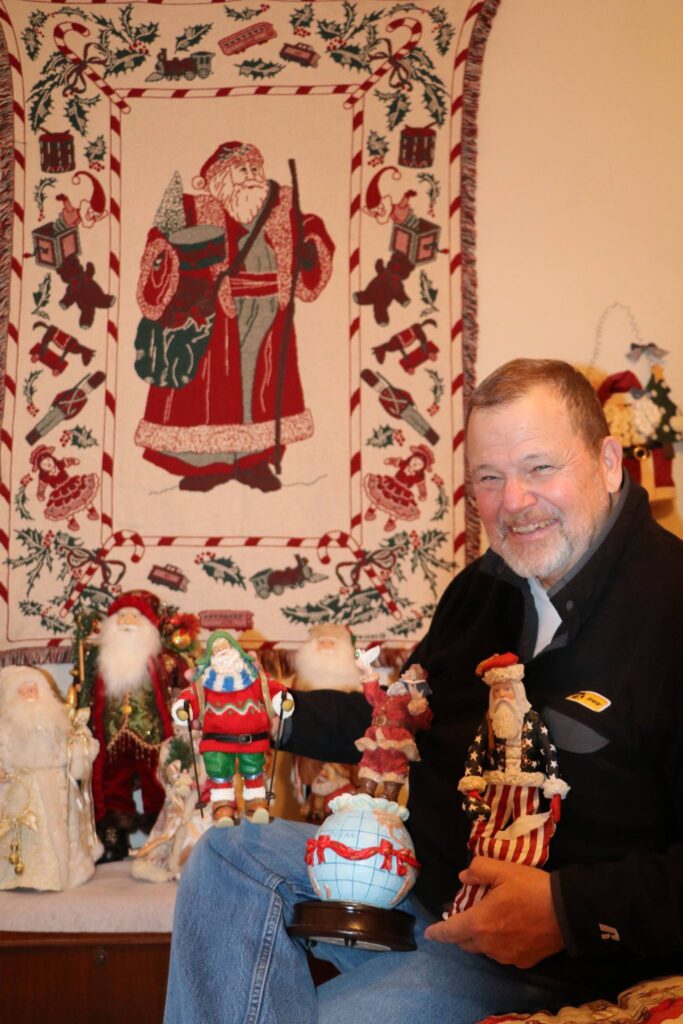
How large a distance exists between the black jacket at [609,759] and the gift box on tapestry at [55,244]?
2.02 meters

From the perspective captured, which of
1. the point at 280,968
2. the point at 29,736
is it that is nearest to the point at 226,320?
the point at 29,736

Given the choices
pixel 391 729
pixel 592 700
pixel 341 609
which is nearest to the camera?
pixel 592 700

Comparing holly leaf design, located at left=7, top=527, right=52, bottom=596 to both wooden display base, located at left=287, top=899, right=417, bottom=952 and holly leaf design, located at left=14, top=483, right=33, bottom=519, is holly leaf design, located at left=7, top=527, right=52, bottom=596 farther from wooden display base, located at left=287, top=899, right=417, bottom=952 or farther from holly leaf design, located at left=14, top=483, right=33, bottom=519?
wooden display base, located at left=287, top=899, right=417, bottom=952

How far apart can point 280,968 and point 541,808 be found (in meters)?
0.42

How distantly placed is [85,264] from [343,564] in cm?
116

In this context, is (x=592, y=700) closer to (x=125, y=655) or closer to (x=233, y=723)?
(x=233, y=723)

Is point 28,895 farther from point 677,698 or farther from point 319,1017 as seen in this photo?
point 677,698

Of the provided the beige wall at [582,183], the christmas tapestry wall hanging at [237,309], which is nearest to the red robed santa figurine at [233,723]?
the christmas tapestry wall hanging at [237,309]

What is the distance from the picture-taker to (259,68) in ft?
10.5

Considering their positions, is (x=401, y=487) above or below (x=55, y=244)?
below

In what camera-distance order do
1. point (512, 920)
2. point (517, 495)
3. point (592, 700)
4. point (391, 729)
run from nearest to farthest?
1. point (512, 920)
2. point (592, 700)
3. point (517, 495)
4. point (391, 729)

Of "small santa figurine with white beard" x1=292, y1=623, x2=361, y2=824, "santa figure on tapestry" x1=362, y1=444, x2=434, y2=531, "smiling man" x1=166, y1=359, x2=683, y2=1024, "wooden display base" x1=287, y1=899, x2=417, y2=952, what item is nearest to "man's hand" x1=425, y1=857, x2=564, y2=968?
"smiling man" x1=166, y1=359, x2=683, y2=1024

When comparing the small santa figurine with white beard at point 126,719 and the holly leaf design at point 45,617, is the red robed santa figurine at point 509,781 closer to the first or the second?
the small santa figurine with white beard at point 126,719

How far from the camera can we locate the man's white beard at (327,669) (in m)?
2.66
